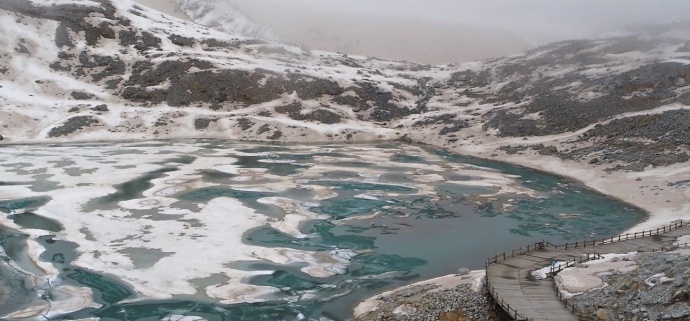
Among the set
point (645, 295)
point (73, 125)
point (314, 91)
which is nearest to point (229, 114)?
point (314, 91)

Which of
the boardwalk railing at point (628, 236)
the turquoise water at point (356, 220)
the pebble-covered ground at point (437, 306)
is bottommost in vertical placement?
the turquoise water at point (356, 220)

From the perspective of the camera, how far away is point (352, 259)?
128ft

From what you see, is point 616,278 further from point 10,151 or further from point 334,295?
point 10,151

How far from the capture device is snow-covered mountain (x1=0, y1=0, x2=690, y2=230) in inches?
3287

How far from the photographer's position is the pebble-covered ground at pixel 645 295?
71.1 feet

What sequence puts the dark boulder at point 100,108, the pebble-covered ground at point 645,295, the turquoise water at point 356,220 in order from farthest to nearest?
1. the dark boulder at point 100,108
2. the turquoise water at point 356,220
3. the pebble-covered ground at point 645,295

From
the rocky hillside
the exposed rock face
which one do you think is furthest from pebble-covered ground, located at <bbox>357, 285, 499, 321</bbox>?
the exposed rock face

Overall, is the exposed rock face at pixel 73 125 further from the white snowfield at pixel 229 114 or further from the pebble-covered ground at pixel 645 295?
the pebble-covered ground at pixel 645 295

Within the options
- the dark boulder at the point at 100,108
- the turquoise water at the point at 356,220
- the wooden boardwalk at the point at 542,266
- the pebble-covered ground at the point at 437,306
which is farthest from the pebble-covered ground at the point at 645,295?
the dark boulder at the point at 100,108

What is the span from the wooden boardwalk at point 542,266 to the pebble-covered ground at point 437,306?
1.05 meters

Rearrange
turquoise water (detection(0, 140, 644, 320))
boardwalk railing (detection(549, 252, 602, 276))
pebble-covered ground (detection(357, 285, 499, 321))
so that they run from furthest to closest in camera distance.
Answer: turquoise water (detection(0, 140, 644, 320))
boardwalk railing (detection(549, 252, 602, 276))
pebble-covered ground (detection(357, 285, 499, 321))

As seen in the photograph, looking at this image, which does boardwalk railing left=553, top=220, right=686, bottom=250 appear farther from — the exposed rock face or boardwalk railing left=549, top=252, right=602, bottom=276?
the exposed rock face

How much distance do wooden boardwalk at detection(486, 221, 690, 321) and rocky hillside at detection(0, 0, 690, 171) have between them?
3115 cm

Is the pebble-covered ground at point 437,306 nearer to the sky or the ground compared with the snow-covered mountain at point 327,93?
nearer to the ground
